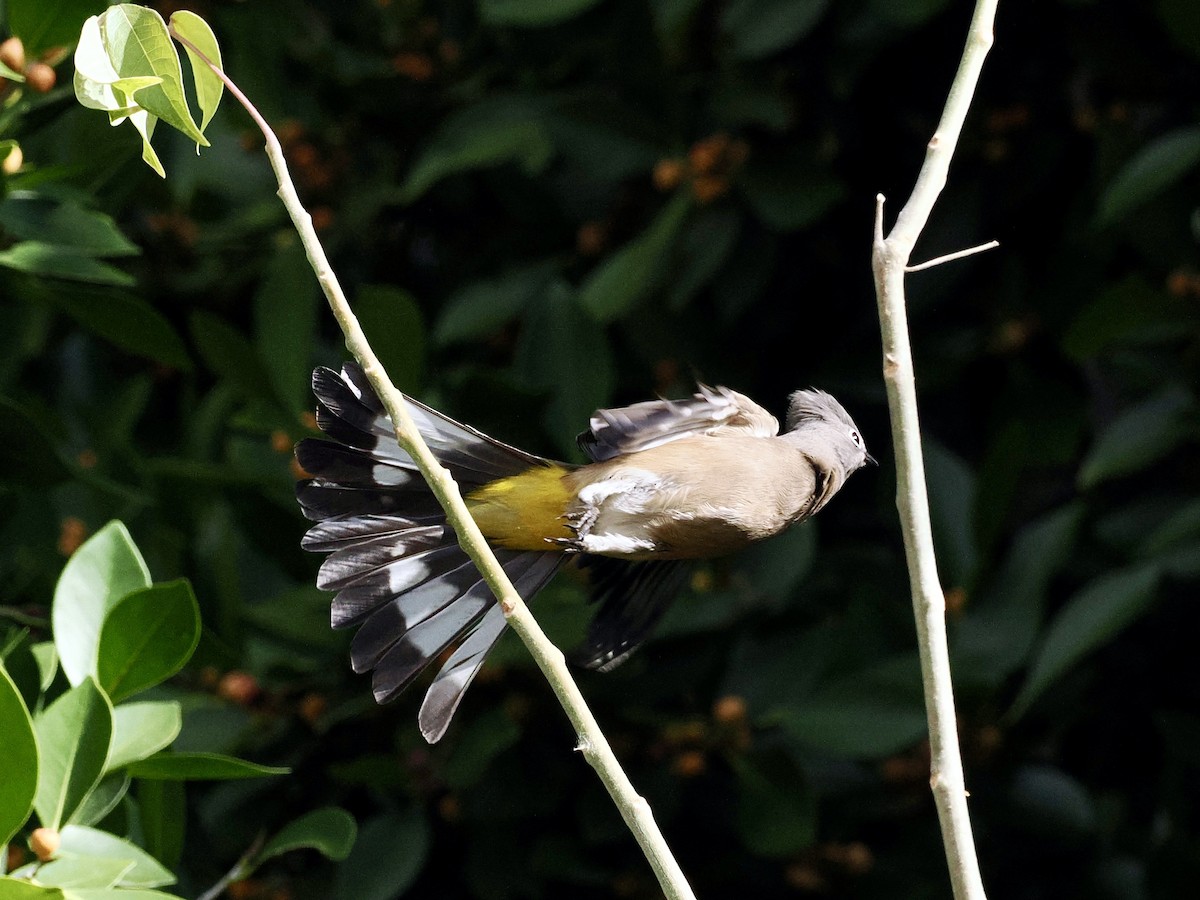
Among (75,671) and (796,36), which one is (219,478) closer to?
(75,671)

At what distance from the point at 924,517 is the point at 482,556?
37 cm

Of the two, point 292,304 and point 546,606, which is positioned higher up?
point 292,304

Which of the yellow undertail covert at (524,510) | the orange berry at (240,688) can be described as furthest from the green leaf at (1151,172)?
the orange berry at (240,688)

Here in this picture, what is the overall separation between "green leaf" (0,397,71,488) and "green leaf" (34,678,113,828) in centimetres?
57

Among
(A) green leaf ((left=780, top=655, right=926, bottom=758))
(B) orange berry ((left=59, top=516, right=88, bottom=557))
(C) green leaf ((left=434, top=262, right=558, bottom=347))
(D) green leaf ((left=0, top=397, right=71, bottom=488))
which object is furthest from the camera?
(C) green leaf ((left=434, top=262, right=558, bottom=347))

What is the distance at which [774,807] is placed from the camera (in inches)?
98.3

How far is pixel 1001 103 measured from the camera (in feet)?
9.65

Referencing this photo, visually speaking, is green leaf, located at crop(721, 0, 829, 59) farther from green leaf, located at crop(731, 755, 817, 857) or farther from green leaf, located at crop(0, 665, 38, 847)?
green leaf, located at crop(0, 665, 38, 847)

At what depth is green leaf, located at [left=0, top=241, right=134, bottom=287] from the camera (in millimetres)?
1782

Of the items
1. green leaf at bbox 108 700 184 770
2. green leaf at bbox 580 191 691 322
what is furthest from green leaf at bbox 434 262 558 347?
green leaf at bbox 108 700 184 770

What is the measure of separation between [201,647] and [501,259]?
137cm

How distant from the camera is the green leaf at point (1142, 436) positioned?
255 centimetres

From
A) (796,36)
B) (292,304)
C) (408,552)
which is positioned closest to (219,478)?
(292,304)

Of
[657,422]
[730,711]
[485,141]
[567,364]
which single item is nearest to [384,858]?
[730,711]
